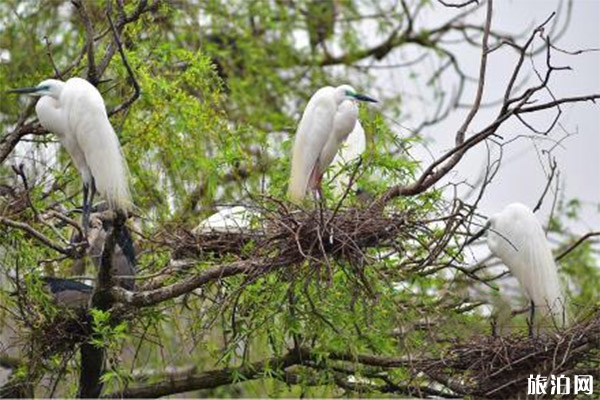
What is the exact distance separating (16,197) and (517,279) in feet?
5.88

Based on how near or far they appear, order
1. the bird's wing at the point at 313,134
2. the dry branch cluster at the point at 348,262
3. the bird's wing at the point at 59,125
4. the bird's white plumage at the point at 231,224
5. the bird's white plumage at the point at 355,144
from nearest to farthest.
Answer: the dry branch cluster at the point at 348,262 < the bird's white plumage at the point at 231,224 < the bird's wing at the point at 59,125 < the bird's wing at the point at 313,134 < the bird's white plumage at the point at 355,144

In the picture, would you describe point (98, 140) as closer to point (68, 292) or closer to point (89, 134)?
point (89, 134)

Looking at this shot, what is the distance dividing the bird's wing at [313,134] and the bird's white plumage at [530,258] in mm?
690

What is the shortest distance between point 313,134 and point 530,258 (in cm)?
89

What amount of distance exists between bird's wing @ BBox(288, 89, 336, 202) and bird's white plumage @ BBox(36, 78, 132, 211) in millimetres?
638

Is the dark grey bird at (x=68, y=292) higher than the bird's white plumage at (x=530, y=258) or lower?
lower

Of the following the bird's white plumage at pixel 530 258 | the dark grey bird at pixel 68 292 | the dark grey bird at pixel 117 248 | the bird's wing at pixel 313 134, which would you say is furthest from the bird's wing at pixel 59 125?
the bird's white plumage at pixel 530 258

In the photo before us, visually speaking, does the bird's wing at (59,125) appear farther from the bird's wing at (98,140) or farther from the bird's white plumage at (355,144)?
the bird's white plumage at (355,144)

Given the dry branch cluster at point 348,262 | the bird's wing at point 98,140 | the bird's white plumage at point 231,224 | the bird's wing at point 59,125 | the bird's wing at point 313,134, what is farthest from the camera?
the bird's wing at point 313,134

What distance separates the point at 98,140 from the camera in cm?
508

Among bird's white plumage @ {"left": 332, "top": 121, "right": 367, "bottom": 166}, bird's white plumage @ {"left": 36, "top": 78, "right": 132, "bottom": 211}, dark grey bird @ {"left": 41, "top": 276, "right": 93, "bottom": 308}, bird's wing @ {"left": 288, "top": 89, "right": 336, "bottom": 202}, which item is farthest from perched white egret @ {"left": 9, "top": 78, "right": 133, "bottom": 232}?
bird's white plumage @ {"left": 332, "top": 121, "right": 367, "bottom": 166}

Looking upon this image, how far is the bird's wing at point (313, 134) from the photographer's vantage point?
17.7 ft

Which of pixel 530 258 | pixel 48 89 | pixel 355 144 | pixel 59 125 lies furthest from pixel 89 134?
pixel 530 258

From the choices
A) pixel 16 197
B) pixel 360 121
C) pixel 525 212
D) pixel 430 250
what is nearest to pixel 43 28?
pixel 360 121
